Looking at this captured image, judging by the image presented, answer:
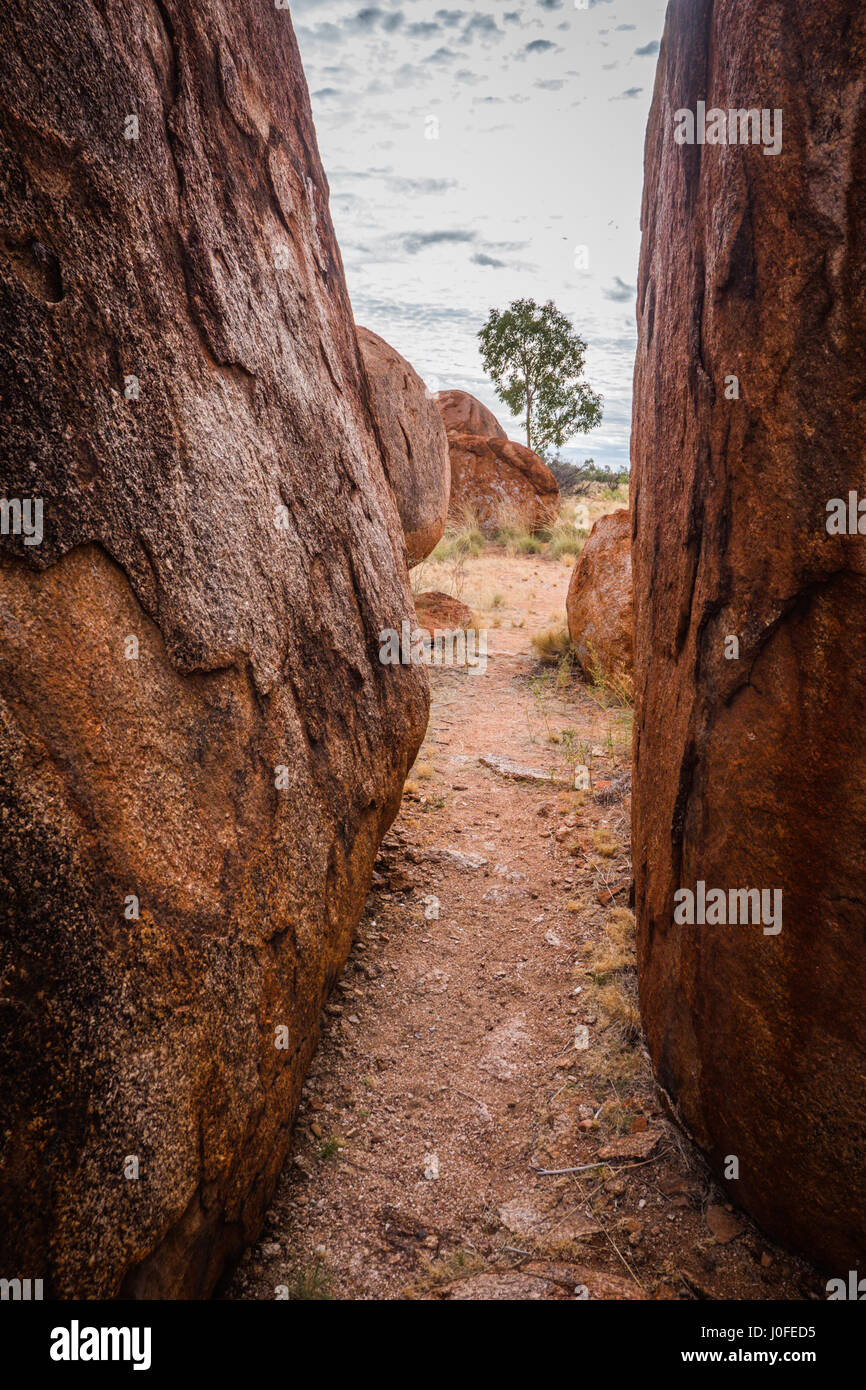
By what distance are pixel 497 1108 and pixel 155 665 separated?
6.59ft

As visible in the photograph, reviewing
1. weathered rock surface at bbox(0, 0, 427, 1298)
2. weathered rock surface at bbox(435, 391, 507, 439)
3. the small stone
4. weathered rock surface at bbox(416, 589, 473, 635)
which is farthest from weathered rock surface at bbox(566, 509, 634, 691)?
weathered rock surface at bbox(435, 391, 507, 439)

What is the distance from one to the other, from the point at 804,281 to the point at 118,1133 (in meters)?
2.41

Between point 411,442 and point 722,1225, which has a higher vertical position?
point 411,442

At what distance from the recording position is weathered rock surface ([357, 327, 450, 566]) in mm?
7938

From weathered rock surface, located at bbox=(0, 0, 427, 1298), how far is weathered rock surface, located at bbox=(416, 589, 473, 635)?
236 inches

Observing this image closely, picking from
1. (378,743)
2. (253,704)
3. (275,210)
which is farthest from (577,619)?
(253,704)

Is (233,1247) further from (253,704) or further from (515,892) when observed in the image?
(515,892)

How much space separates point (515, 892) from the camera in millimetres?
4203

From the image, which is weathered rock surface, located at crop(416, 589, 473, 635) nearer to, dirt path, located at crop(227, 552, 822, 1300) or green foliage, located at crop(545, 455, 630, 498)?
dirt path, located at crop(227, 552, 822, 1300)

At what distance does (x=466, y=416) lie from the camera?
16516mm

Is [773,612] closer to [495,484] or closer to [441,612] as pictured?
[441,612]

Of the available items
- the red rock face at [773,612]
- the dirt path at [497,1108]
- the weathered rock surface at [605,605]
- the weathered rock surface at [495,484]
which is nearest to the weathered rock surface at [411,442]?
the weathered rock surface at [605,605]

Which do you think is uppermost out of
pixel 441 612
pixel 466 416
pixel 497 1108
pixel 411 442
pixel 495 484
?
pixel 466 416

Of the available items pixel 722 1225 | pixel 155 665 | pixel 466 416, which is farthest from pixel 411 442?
Answer: pixel 466 416
